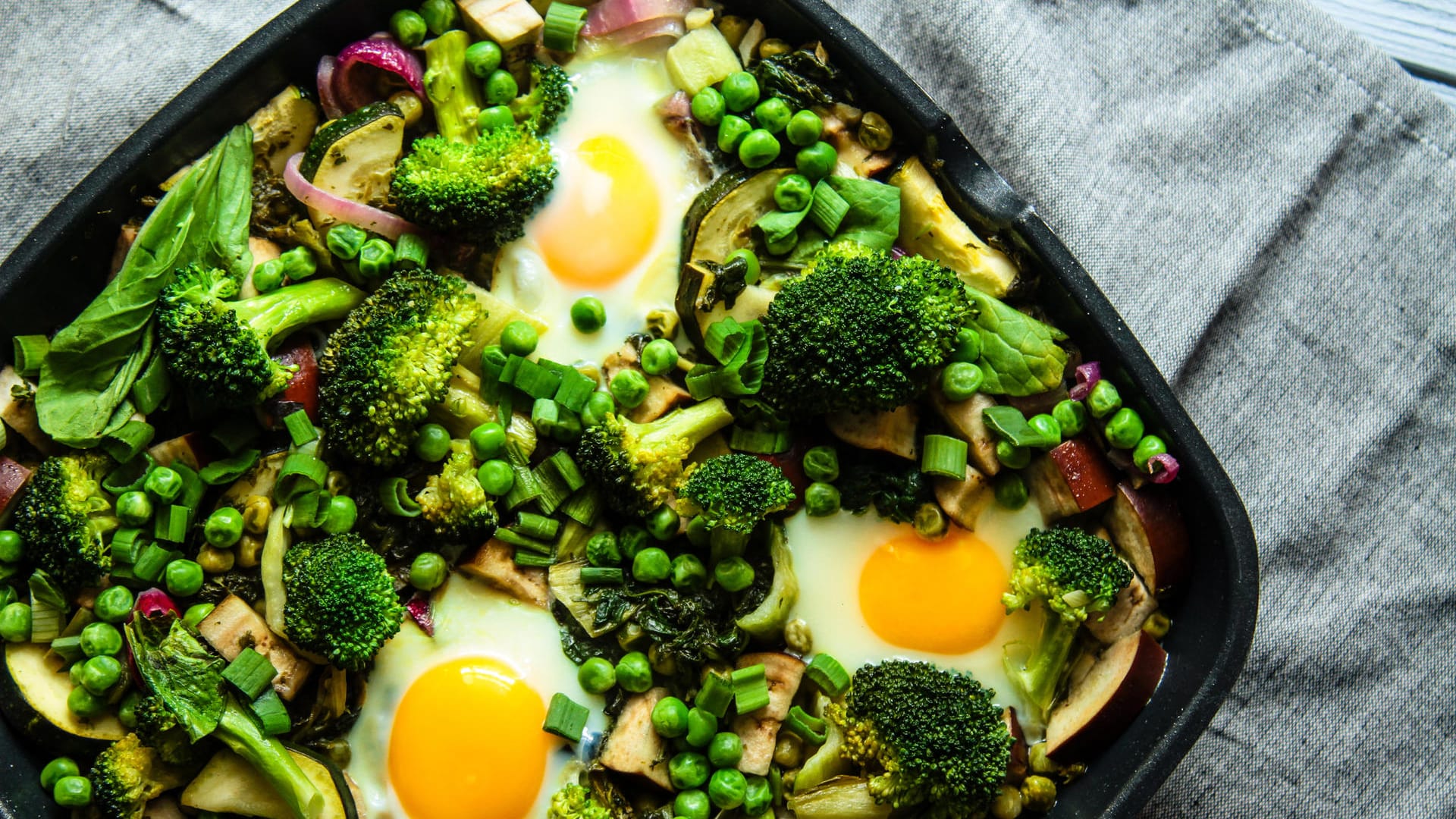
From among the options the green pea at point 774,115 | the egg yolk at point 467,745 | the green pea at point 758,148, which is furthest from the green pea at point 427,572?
the green pea at point 774,115

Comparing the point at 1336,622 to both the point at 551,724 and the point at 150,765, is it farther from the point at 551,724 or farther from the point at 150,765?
the point at 150,765

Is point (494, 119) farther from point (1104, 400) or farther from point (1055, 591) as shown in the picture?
point (1055, 591)

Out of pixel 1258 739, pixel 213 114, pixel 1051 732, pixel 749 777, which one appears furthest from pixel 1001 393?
pixel 213 114

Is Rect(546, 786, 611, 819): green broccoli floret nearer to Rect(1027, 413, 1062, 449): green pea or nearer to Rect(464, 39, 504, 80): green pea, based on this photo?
Rect(1027, 413, 1062, 449): green pea

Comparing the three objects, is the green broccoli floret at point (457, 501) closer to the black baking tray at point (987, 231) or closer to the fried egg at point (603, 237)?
the fried egg at point (603, 237)

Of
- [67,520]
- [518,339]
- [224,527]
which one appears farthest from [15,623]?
[518,339]
